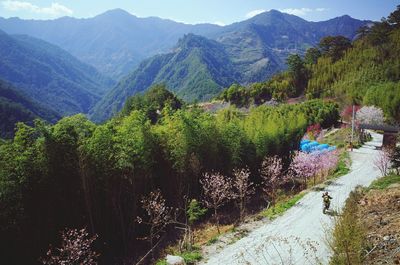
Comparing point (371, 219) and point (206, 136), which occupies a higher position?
point (206, 136)

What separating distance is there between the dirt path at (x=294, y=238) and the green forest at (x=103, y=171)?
14.3ft

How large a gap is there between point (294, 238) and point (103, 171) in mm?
8065

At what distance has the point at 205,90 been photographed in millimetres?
179750

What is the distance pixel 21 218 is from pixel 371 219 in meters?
11.5

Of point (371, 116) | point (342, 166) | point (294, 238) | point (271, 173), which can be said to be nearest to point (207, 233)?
point (294, 238)

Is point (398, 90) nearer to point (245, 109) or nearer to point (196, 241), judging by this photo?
point (245, 109)

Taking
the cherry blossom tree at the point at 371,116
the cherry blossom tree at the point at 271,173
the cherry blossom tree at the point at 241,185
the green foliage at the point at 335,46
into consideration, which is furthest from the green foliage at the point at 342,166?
the green foliage at the point at 335,46

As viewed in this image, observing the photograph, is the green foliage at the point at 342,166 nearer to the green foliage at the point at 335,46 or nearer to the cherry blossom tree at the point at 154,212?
the cherry blossom tree at the point at 154,212

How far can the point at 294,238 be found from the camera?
14.0 meters

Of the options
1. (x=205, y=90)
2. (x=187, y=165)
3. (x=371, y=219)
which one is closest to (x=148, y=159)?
(x=187, y=165)

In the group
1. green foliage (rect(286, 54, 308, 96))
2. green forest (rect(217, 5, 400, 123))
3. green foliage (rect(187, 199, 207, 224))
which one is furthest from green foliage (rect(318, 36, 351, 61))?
green foliage (rect(187, 199, 207, 224))

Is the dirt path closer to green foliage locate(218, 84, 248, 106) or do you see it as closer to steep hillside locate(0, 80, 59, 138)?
green foliage locate(218, 84, 248, 106)

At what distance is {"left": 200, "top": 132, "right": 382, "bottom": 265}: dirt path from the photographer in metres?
11.9

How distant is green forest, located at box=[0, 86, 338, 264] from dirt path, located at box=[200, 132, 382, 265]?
436 cm
